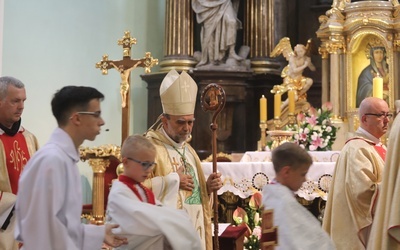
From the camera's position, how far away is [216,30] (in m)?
9.81

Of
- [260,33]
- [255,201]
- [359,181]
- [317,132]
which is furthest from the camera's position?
[260,33]

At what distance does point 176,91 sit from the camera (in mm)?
4535

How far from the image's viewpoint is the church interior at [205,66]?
26.2ft

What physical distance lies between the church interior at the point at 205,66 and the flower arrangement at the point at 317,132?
162 millimetres

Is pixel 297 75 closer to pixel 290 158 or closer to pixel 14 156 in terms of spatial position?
pixel 14 156

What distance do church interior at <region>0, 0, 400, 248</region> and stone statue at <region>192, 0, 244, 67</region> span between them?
0.14m

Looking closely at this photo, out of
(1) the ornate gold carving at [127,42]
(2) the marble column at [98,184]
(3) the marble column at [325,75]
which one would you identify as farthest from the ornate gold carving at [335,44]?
(2) the marble column at [98,184]

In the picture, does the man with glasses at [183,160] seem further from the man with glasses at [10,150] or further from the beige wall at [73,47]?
the beige wall at [73,47]

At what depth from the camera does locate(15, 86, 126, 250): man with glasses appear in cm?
275

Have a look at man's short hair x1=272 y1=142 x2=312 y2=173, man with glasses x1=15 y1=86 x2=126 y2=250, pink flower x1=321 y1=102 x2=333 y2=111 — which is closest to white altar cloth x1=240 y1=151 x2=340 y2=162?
pink flower x1=321 y1=102 x2=333 y2=111

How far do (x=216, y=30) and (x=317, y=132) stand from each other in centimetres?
246

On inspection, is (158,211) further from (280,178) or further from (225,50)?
(225,50)

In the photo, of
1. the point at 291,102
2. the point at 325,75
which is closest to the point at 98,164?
the point at 291,102

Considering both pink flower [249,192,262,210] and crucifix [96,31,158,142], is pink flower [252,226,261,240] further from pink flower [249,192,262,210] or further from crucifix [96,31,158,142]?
crucifix [96,31,158,142]
